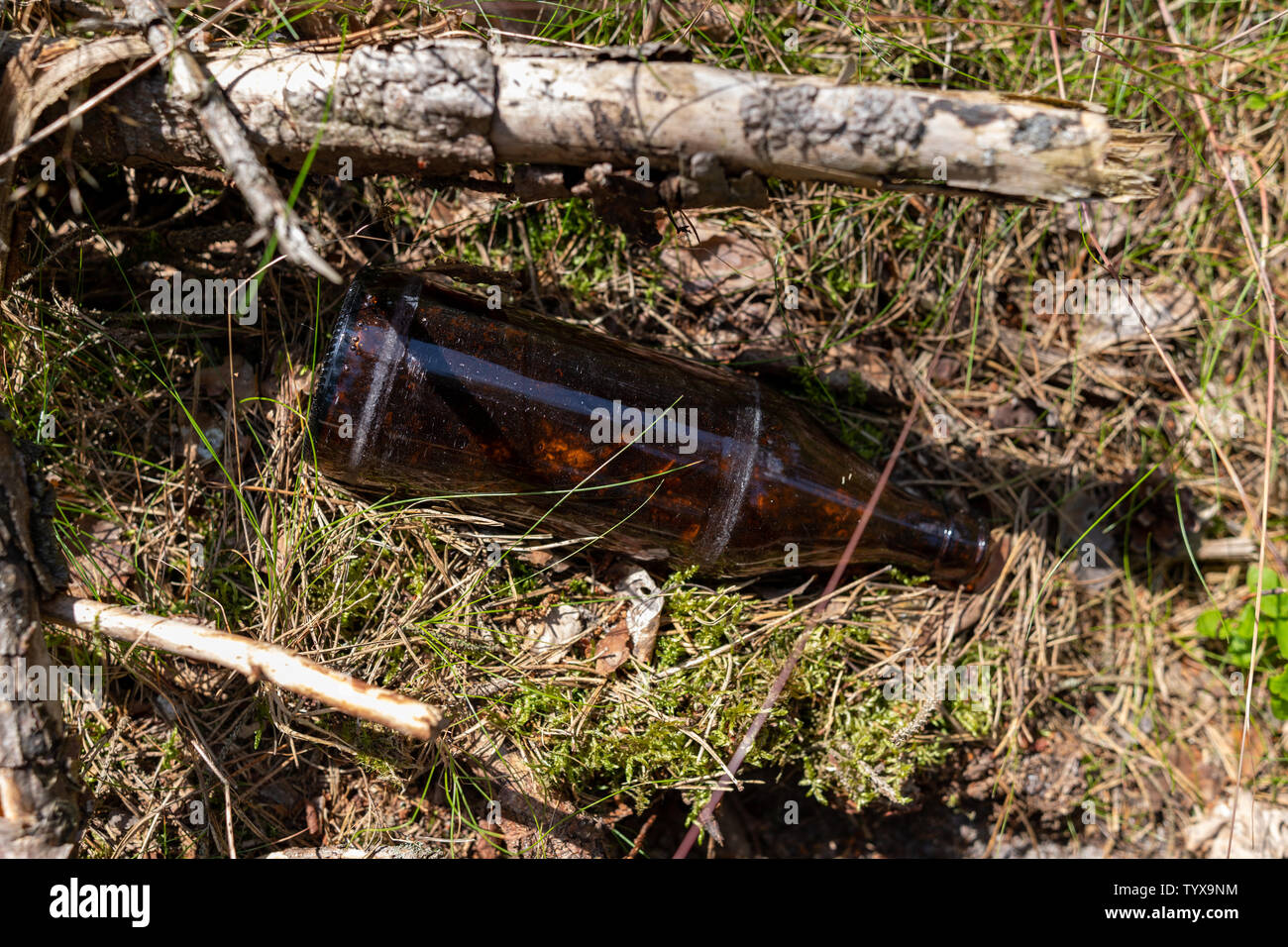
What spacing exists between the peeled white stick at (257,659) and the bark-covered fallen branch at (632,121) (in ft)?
4.20

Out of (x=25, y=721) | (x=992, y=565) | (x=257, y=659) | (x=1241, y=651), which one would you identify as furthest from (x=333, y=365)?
(x=1241, y=651)

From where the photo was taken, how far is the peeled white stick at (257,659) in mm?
2098

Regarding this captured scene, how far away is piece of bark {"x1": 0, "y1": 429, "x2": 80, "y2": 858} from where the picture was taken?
6.52 feet

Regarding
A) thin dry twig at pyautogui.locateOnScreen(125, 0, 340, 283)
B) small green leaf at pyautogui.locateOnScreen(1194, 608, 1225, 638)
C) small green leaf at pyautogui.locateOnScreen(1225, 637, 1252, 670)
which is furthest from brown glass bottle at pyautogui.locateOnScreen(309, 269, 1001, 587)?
small green leaf at pyautogui.locateOnScreen(1225, 637, 1252, 670)

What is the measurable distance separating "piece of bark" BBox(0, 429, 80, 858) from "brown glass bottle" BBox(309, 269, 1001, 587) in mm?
735

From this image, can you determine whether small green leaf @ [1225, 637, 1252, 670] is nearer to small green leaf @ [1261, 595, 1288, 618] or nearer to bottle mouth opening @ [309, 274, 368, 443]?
small green leaf @ [1261, 595, 1288, 618]

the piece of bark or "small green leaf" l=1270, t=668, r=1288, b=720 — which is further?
"small green leaf" l=1270, t=668, r=1288, b=720

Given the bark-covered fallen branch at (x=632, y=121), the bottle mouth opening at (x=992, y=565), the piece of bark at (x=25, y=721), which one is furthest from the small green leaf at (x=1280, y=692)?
the piece of bark at (x=25, y=721)

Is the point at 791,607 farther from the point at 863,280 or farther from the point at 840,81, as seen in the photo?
the point at 840,81

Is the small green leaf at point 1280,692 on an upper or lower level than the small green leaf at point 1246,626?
lower

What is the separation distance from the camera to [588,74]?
76.4 inches

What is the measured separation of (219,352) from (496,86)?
1502 millimetres

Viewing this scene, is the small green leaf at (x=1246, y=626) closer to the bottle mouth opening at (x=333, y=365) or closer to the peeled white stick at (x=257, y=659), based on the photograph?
the peeled white stick at (x=257, y=659)

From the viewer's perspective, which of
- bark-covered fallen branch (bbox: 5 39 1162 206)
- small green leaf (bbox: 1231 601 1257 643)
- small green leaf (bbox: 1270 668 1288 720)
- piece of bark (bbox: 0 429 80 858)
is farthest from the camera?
small green leaf (bbox: 1231 601 1257 643)
